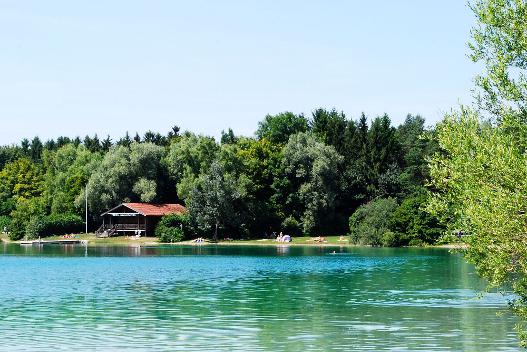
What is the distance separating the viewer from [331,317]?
43.7 m

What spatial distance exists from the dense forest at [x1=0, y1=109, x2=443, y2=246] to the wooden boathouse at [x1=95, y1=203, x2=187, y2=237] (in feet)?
7.25

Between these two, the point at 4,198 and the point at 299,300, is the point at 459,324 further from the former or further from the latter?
the point at 4,198

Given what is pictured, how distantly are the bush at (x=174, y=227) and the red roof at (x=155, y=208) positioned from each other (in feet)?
11.9

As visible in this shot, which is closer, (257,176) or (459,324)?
(459,324)

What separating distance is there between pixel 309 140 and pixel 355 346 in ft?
329

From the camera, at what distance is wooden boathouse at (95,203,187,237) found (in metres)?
136

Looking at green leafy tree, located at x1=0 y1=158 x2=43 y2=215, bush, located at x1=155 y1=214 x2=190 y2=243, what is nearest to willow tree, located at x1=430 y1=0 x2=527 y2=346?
bush, located at x1=155 y1=214 x2=190 y2=243

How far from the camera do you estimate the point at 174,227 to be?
A: 132 m

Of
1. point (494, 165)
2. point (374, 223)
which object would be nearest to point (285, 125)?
point (374, 223)

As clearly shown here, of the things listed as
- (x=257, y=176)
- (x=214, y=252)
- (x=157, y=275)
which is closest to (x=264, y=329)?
(x=157, y=275)

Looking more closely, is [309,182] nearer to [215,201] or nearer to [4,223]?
[215,201]

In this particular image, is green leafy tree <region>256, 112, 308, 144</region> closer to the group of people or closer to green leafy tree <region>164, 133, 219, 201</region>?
green leafy tree <region>164, 133, 219, 201</region>

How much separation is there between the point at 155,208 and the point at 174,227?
7366 millimetres

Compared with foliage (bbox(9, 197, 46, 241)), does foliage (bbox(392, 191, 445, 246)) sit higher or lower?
lower
